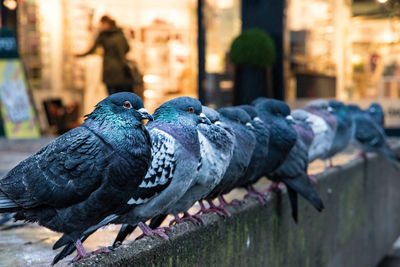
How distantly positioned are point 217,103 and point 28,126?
2.87 m

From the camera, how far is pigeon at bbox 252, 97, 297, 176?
407 cm

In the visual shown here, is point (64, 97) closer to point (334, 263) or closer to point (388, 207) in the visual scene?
point (388, 207)

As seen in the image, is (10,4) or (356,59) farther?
(10,4)

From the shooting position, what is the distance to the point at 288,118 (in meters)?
4.23

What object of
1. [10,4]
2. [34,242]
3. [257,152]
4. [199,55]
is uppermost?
[10,4]

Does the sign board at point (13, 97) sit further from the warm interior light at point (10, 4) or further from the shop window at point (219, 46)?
the shop window at point (219, 46)

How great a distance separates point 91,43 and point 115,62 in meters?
1.53

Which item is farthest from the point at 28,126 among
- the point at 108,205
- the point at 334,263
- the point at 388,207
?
the point at 108,205

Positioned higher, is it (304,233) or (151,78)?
(151,78)

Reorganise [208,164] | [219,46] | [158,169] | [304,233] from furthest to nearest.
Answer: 1. [219,46]
2. [304,233]
3. [208,164]
4. [158,169]

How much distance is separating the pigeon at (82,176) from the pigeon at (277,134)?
1.54 m

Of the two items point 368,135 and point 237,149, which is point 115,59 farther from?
point 237,149

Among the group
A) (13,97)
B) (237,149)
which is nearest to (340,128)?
(237,149)

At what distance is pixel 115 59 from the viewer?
9.93 meters
